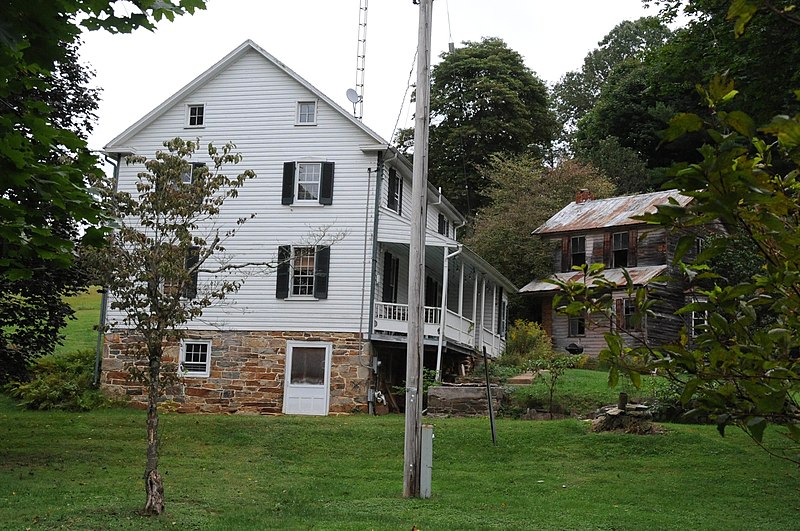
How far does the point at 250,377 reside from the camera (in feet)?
77.5

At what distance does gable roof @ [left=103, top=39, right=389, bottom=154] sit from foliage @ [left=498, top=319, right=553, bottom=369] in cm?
951

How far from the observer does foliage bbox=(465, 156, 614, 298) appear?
37.0 m

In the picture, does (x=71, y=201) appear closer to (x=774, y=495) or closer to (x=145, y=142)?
(x=774, y=495)

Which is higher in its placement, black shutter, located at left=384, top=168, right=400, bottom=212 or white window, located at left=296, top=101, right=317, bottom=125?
white window, located at left=296, top=101, right=317, bottom=125

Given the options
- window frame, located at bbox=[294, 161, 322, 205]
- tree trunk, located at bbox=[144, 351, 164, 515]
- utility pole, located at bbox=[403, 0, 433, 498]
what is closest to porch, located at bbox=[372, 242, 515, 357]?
window frame, located at bbox=[294, 161, 322, 205]

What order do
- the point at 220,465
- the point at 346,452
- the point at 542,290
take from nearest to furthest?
the point at 220,465 → the point at 346,452 → the point at 542,290

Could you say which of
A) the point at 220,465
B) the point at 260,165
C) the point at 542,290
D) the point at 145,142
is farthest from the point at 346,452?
the point at 542,290

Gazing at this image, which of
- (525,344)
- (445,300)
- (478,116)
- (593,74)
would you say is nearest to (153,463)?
(445,300)

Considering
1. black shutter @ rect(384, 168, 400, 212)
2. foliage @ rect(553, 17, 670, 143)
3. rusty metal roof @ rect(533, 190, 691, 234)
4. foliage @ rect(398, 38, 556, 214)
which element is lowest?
black shutter @ rect(384, 168, 400, 212)

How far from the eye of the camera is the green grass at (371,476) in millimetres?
11828

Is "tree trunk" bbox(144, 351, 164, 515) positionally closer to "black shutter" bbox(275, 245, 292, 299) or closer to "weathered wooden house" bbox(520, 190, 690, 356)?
"black shutter" bbox(275, 245, 292, 299)

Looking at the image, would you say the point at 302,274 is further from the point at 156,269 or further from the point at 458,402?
the point at 156,269

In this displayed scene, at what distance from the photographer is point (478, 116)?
48.6 m

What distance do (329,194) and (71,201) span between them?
18102 mm
